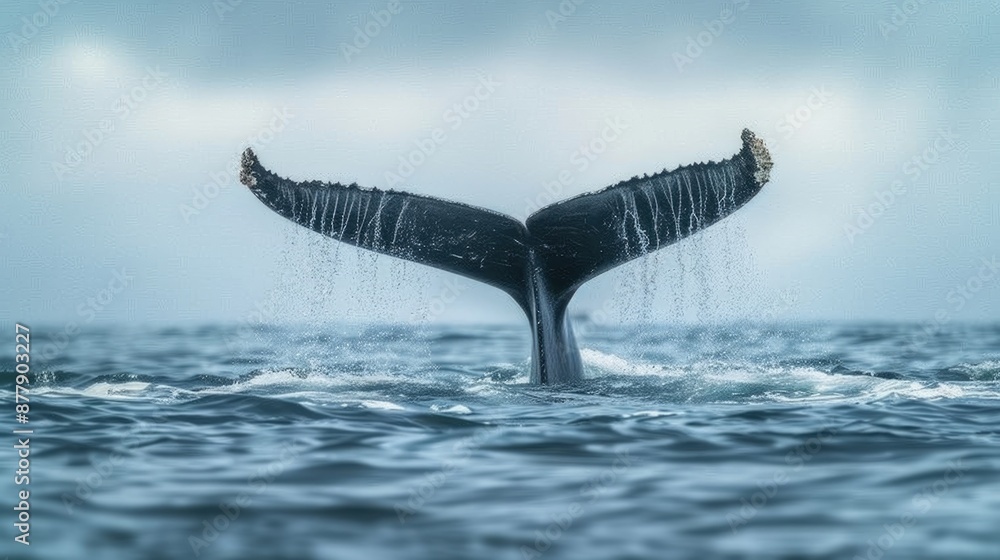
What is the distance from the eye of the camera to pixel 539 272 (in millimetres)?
10398

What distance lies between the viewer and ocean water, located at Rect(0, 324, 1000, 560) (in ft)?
17.5

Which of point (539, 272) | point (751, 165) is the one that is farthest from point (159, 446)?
point (751, 165)

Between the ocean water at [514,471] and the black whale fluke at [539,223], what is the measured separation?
1.08 metres

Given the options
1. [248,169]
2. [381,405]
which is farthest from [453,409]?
[248,169]

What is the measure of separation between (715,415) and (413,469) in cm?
312

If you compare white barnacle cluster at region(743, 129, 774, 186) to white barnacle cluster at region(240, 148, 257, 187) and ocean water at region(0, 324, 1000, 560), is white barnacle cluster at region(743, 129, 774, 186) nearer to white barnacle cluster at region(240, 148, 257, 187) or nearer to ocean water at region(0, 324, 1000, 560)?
ocean water at region(0, 324, 1000, 560)

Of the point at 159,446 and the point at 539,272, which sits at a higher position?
the point at 539,272

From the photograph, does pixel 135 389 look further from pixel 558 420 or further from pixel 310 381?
pixel 558 420

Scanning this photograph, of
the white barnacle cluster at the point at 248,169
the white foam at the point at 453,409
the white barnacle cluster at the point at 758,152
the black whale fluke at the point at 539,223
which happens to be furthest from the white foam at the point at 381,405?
the white barnacle cluster at the point at 758,152

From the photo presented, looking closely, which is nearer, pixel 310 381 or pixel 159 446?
pixel 159 446

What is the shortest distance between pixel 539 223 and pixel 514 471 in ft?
11.4

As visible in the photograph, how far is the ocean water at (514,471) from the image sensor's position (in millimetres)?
5324

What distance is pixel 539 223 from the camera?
393 inches

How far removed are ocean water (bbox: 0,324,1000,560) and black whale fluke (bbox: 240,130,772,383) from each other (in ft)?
3.54
